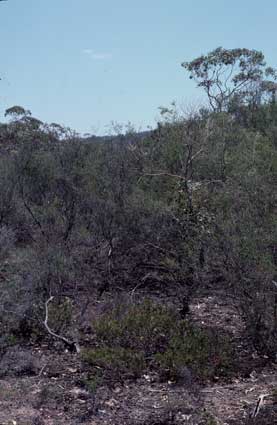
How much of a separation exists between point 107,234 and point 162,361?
5119mm

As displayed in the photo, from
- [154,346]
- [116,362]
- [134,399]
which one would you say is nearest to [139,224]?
[154,346]

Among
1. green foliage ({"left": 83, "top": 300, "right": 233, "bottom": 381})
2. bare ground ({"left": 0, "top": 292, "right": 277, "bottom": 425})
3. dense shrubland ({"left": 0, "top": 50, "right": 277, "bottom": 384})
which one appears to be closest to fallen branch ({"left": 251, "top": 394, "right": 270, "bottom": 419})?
bare ground ({"left": 0, "top": 292, "right": 277, "bottom": 425})

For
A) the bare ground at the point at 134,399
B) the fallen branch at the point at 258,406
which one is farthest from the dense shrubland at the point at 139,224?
the fallen branch at the point at 258,406

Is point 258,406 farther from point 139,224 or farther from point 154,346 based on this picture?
point 139,224

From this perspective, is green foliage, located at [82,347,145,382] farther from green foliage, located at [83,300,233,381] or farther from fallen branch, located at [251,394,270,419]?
fallen branch, located at [251,394,270,419]

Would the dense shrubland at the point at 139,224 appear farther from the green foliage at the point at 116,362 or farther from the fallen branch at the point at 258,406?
the fallen branch at the point at 258,406

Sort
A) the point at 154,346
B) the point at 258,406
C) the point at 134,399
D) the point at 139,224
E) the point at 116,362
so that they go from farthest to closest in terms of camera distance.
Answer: the point at 139,224 < the point at 154,346 < the point at 116,362 < the point at 134,399 < the point at 258,406

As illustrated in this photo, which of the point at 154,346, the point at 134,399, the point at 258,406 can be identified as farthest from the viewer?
the point at 154,346

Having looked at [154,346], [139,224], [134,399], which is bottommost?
[134,399]

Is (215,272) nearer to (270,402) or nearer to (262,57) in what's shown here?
(270,402)

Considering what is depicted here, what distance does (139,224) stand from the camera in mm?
11555

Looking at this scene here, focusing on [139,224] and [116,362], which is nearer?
[116,362]

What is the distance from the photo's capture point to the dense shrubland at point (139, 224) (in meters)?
7.88

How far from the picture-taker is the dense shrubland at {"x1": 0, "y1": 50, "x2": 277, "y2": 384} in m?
7.88
